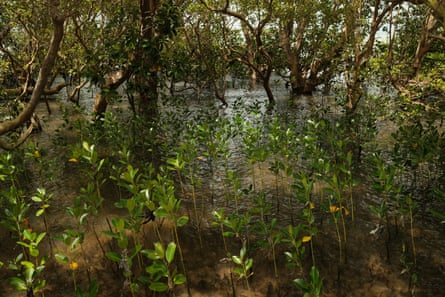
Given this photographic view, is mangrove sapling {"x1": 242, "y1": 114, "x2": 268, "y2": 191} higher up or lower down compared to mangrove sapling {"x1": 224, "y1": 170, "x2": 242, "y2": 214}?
higher up

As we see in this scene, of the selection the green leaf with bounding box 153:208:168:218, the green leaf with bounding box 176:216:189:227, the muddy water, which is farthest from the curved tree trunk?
the green leaf with bounding box 176:216:189:227

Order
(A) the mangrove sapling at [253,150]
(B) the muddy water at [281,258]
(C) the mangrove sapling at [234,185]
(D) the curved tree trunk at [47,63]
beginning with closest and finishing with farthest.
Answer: (B) the muddy water at [281,258]
(D) the curved tree trunk at [47,63]
(C) the mangrove sapling at [234,185]
(A) the mangrove sapling at [253,150]

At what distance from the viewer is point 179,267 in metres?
4.11

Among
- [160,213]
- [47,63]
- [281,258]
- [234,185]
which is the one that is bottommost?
[281,258]

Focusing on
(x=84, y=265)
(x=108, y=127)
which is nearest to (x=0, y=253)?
(x=84, y=265)

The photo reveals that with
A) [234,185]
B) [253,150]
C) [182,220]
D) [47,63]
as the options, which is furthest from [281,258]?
[47,63]

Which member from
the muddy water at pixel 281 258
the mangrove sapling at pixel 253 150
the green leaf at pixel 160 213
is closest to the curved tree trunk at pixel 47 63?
the muddy water at pixel 281 258

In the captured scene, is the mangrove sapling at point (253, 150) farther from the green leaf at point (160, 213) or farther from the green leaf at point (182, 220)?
the green leaf at point (160, 213)

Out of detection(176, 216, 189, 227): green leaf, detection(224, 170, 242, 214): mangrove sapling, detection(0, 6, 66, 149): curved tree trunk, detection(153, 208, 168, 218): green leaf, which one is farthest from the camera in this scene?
detection(224, 170, 242, 214): mangrove sapling

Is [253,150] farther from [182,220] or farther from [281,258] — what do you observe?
[182,220]

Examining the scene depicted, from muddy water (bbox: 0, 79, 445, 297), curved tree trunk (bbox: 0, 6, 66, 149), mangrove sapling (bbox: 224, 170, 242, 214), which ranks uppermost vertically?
curved tree trunk (bbox: 0, 6, 66, 149)

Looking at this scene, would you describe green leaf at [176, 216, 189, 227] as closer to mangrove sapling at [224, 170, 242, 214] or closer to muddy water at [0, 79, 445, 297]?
muddy water at [0, 79, 445, 297]

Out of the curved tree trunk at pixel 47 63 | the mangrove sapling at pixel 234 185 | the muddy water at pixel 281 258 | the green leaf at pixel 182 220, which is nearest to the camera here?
the green leaf at pixel 182 220

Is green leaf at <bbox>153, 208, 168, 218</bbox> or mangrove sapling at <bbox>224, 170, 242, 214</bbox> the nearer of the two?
green leaf at <bbox>153, 208, 168, 218</bbox>
